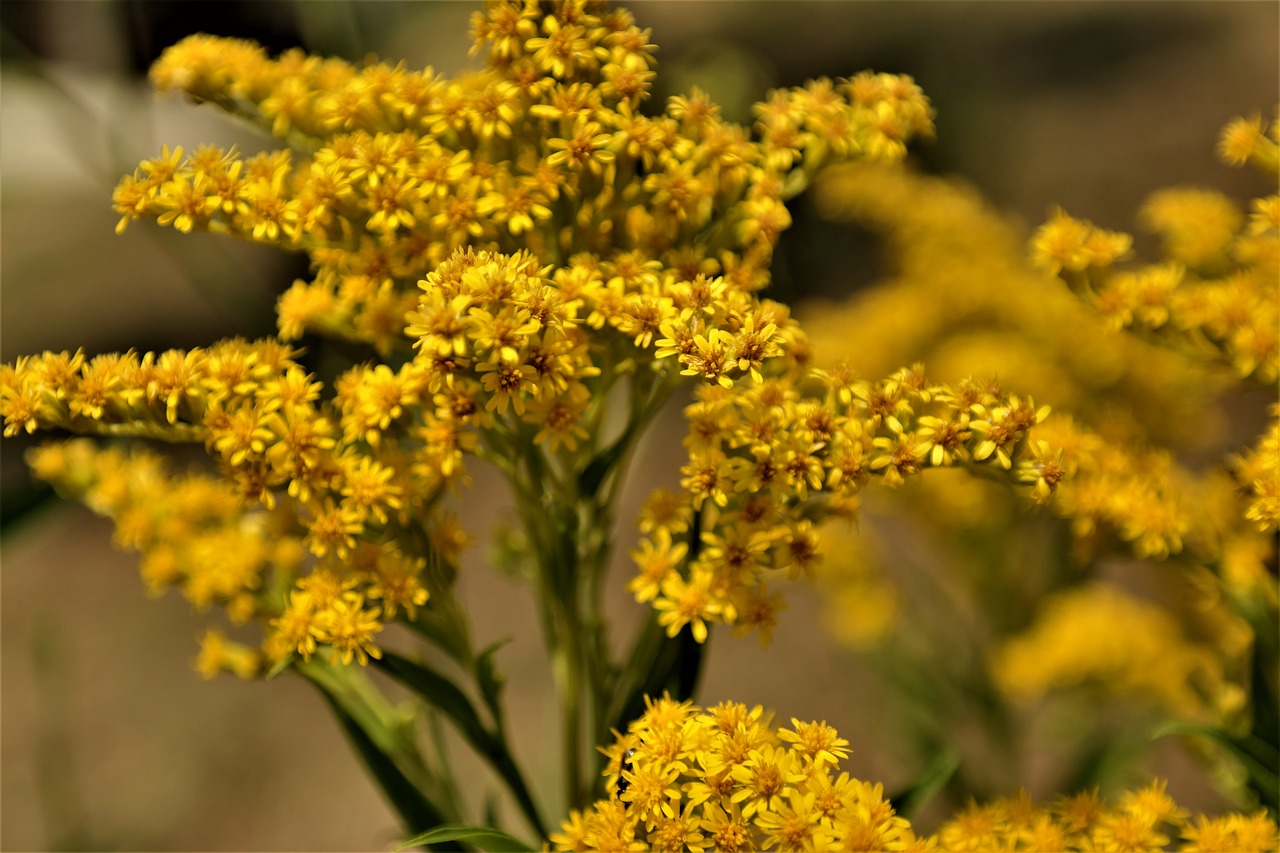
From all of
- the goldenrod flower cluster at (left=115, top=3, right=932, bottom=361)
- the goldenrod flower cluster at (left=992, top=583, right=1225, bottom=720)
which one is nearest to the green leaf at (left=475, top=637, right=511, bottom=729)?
the goldenrod flower cluster at (left=115, top=3, right=932, bottom=361)

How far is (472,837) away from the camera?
0.45 m

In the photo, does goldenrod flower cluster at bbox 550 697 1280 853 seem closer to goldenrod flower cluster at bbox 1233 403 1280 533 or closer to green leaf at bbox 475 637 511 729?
green leaf at bbox 475 637 511 729

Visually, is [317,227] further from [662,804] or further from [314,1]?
[314,1]

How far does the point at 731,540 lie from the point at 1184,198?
1.61ft

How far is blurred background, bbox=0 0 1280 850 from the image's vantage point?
1.64m

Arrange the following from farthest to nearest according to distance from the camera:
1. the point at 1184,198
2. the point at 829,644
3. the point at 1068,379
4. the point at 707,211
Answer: the point at 829,644, the point at 1068,379, the point at 1184,198, the point at 707,211

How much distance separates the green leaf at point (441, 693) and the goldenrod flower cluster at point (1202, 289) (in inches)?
17.9

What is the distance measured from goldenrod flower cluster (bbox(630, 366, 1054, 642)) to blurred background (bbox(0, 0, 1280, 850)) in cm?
93

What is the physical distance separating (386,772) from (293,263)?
1.90 m

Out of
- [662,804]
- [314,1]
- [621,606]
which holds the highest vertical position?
[314,1]

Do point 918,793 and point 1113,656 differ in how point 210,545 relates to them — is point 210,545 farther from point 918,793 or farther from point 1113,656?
point 1113,656

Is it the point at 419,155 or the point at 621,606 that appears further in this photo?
the point at 621,606

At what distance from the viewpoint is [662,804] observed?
414mm

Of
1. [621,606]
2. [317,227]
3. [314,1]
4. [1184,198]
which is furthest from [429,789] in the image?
[621,606]
